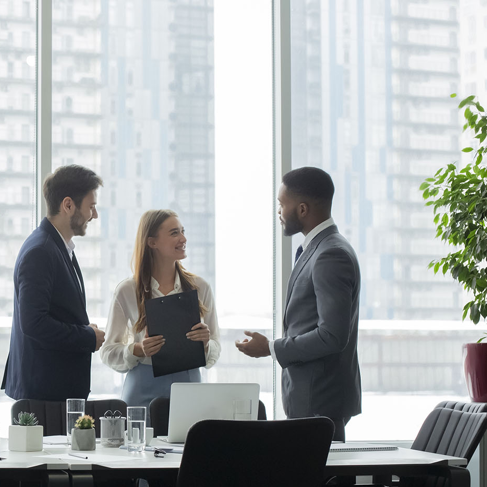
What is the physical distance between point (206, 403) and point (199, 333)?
779mm

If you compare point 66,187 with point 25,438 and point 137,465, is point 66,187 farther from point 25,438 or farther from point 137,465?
point 137,465

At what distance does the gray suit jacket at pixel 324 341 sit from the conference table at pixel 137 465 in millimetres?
370

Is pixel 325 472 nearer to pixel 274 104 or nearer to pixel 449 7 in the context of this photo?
pixel 274 104

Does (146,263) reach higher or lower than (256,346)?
higher

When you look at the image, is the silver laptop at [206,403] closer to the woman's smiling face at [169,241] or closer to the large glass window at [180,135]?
the woman's smiling face at [169,241]

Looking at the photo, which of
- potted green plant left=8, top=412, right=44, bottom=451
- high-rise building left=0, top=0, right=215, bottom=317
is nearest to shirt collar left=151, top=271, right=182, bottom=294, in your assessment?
high-rise building left=0, top=0, right=215, bottom=317

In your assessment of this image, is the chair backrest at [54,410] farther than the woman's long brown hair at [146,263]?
No

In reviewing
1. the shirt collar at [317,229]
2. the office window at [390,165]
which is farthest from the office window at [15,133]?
the shirt collar at [317,229]

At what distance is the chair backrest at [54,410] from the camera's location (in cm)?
349

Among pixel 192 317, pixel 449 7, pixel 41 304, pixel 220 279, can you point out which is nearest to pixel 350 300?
pixel 192 317

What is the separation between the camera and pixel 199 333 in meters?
3.69

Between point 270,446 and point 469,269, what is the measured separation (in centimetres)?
262

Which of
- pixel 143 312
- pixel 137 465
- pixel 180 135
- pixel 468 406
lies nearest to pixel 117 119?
pixel 180 135

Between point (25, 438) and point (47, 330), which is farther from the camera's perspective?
point (47, 330)
